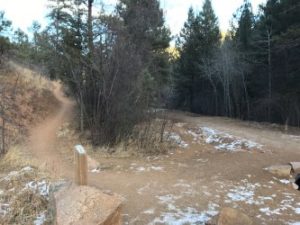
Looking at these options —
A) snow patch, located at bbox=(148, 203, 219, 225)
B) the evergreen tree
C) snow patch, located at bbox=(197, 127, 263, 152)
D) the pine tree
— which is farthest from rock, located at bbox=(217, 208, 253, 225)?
the pine tree

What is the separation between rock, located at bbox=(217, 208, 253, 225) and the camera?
5410 mm

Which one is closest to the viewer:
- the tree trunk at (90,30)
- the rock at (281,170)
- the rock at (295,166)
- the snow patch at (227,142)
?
the rock at (281,170)

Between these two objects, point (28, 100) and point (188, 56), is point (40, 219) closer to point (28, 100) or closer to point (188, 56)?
point (28, 100)

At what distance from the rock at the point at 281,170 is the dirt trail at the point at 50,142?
15.4 ft

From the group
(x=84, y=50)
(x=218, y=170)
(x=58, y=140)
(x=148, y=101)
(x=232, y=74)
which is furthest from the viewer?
(x=232, y=74)

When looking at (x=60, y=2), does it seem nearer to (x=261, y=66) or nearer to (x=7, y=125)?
(x=7, y=125)

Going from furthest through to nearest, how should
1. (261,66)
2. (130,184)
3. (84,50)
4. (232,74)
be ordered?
(232,74) → (261,66) → (84,50) → (130,184)

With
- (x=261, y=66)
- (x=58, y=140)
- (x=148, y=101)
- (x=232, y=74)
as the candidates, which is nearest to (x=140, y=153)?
(x=148, y=101)

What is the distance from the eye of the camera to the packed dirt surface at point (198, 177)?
6113mm

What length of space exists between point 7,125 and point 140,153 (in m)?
5.39

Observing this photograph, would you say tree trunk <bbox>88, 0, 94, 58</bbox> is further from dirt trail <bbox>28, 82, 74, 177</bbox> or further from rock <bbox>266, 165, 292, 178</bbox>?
rock <bbox>266, 165, 292, 178</bbox>

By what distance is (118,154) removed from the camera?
11031mm

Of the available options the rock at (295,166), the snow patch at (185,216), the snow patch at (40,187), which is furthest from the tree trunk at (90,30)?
Result: the snow patch at (185,216)

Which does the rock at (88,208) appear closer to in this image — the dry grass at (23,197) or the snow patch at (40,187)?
the dry grass at (23,197)
